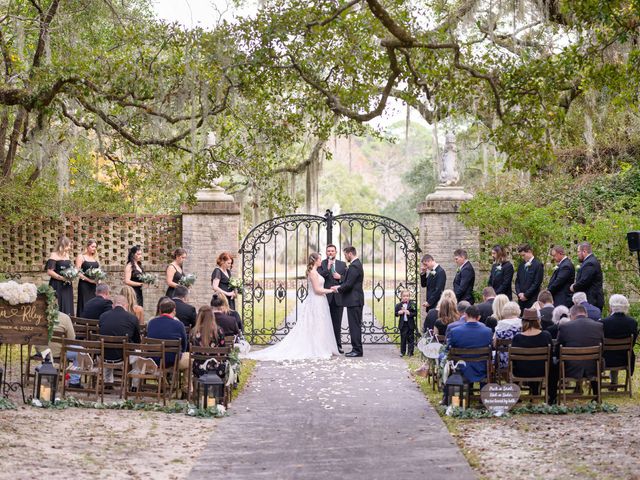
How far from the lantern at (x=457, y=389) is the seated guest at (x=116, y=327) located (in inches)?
141

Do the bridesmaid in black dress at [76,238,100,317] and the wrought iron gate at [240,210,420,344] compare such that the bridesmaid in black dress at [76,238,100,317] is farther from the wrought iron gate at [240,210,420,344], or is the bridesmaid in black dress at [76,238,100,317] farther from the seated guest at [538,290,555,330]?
the seated guest at [538,290,555,330]

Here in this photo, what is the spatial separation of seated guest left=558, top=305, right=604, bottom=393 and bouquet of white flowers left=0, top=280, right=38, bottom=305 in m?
5.75

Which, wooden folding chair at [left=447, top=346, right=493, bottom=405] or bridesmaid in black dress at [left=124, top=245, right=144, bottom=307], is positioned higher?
bridesmaid in black dress at [left=124, top=245, right=144, bottom=307]

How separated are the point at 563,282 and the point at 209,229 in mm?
6846

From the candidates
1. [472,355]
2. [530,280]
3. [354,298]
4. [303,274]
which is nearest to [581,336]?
[472,355]

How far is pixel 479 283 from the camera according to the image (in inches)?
696

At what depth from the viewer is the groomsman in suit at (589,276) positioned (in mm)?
13289

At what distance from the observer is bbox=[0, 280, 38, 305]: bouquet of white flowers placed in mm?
10539

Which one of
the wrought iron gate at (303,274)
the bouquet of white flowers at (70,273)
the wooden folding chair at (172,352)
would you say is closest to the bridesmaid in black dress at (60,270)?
the bouquet of white flowers at (70,273)

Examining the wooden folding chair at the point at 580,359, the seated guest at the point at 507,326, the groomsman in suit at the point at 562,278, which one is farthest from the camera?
the groomsman in suit at the point at 562,278

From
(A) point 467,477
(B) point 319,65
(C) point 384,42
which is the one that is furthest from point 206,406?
(B) point 319,65

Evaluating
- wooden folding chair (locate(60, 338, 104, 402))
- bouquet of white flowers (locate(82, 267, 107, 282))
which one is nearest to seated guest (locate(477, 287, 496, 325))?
wooden folding chair (locate(60, 338, 104, 402))

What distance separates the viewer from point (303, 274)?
4734cm

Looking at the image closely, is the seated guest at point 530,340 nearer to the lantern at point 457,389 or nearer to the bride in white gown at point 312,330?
the lantern at point 457,389
